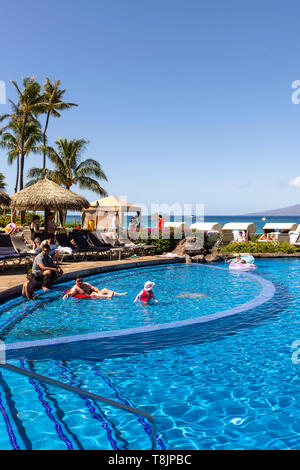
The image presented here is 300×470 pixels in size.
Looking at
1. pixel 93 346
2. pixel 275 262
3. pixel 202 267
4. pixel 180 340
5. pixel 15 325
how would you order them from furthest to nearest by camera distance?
pixel 275 262 < pixel 202 267 < pixel 15 325 < pixel 180 340 < pixel 93 346

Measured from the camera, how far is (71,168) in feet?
113

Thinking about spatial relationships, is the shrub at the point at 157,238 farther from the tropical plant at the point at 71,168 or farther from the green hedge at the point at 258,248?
the tropical plant at the point at 71,168

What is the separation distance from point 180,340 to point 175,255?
10.8 meters

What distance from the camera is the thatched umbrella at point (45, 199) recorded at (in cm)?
1659

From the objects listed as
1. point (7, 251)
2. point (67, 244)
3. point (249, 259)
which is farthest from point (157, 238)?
point (7, 251)

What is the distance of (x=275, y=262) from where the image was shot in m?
16.8

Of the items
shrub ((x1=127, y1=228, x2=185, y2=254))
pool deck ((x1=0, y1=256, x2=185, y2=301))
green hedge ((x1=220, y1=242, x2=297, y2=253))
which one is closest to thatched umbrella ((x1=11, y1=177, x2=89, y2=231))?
shrub ((x1=127, y1=228, x2=185, y2=254))

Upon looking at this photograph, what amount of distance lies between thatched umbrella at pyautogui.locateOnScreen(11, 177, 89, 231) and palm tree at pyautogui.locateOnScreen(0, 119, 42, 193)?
19548 mm

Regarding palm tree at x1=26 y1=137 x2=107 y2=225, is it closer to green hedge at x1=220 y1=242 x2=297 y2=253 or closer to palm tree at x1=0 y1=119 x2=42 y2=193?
palm tree at x1=0 y1=119 x2=42 y2=193

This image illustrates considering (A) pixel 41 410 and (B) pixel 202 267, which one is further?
(B) pixel 202 267

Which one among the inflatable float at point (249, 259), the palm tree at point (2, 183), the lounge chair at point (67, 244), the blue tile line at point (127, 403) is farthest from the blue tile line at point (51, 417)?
the palm tree at point (2, 183)

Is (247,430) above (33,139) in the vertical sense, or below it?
below
